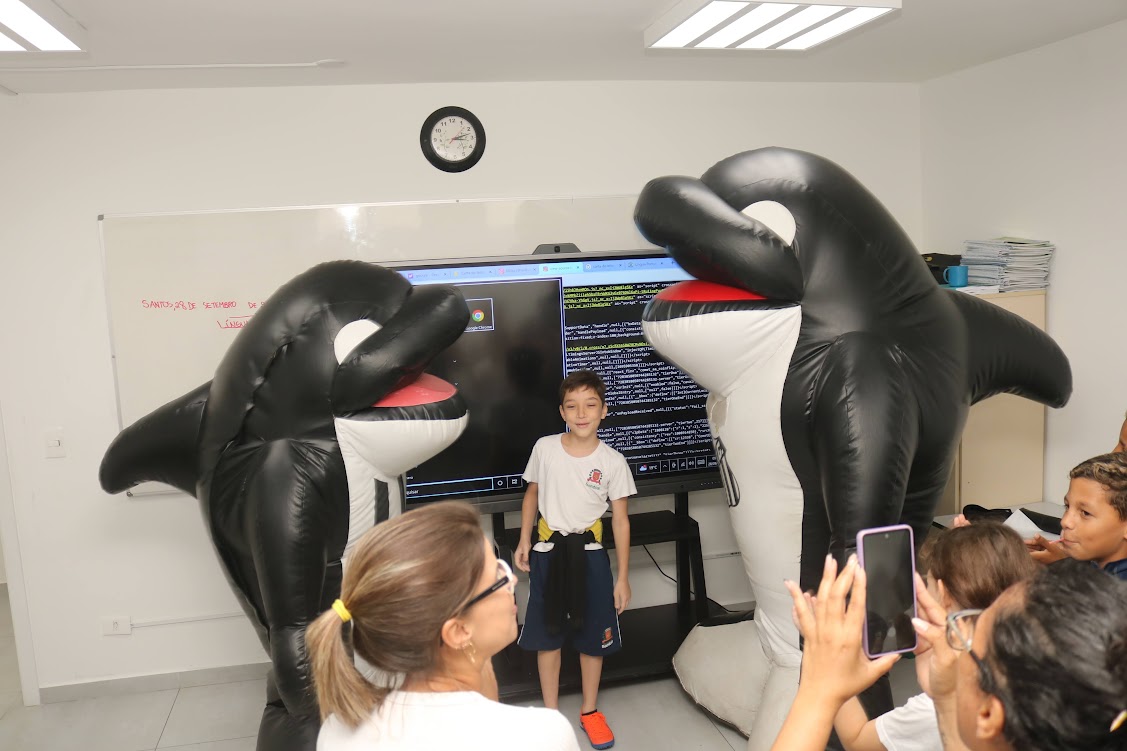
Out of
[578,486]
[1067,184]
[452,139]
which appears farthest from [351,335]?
[1067,184]

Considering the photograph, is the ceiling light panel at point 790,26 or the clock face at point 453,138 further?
the clock face at point 453,138

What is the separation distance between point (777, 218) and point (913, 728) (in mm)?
1249

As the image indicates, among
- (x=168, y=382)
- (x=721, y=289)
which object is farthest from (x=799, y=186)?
(x=168, y=382)

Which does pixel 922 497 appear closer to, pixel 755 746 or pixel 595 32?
pixel 755 746

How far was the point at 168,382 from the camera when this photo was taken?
11.0 ft

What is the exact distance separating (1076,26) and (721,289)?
185 centimetres

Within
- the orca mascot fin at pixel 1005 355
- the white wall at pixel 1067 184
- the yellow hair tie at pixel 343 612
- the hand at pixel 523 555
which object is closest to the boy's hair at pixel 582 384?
the hand at pixel 523 555

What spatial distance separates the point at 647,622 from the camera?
11.8 ft

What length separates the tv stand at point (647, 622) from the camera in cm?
318

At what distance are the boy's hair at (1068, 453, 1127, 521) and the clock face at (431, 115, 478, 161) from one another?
2377 mm

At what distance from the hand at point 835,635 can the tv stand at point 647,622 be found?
2.00 meters

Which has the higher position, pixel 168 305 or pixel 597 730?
pixel 168 305

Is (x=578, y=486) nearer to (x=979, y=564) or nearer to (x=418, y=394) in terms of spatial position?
(x=418, y=394)

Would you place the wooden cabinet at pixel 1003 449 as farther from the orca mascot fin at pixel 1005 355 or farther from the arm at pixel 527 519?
the arm at pixel 527 519
